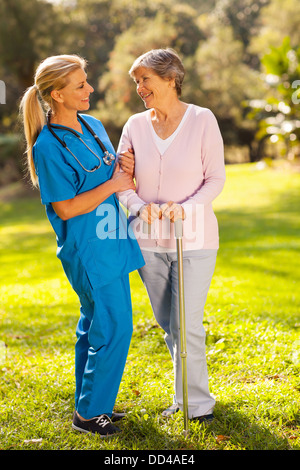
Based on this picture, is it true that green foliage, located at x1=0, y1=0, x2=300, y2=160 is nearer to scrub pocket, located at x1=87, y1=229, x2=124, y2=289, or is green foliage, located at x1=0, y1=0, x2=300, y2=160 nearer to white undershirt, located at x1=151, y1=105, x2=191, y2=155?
white undershirt, located at x1=151, y1=105, x2=191, y2=155

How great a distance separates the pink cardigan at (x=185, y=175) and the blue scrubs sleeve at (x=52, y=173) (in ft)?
1.30

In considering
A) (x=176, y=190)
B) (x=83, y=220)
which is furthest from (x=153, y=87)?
(x=83, y=220)

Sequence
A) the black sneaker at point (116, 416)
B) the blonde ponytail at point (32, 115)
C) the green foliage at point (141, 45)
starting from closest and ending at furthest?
1. the blonde ponytail at point (32, 115)
2. the black sneaker at point (116, 416)
3. the green foliage at point (141, 45)

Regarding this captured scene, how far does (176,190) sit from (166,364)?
5.57 feet

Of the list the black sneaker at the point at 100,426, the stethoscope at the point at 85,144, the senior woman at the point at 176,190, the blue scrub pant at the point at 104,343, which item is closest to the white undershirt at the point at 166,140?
the senior woman at the point at 176,190

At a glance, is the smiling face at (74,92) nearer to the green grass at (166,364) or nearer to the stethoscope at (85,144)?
the stethoscope at (85,144)

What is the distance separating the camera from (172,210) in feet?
9.89

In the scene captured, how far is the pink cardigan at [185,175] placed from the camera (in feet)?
10.2

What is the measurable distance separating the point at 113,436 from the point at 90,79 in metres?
23.2

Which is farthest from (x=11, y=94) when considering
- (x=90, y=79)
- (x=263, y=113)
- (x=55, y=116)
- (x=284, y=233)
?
(x=55, y=116)

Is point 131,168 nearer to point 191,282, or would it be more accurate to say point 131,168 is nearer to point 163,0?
point 191,282

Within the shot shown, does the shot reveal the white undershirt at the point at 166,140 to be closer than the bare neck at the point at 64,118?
No

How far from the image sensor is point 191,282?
3.21 meters

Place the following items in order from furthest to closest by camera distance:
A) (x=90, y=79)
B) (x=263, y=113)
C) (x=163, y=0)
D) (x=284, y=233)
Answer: (x=163, y=0), (x=90, y=79), (x=263, y=113), (x=284, y=233)
